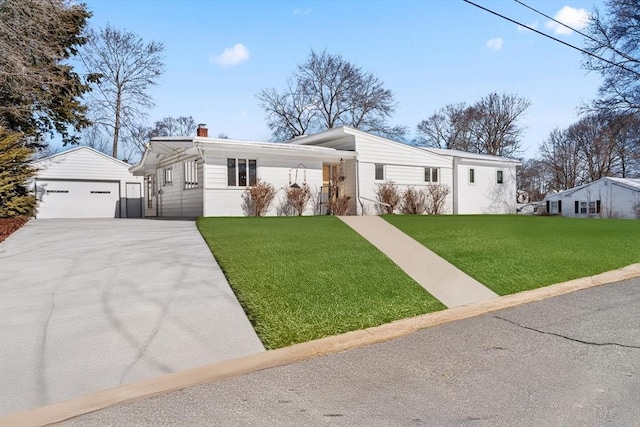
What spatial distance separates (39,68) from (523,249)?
15.0 meters

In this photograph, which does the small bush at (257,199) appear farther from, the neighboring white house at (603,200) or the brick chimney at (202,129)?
the neighboring white house at (603,200)

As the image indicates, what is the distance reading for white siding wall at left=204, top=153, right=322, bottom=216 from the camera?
1504cm

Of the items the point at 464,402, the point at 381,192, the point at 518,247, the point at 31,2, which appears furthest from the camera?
the point at 381,192

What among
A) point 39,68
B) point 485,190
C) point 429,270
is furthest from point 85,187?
point 485,190

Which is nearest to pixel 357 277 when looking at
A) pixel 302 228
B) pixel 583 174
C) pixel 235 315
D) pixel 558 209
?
pixel 235 315

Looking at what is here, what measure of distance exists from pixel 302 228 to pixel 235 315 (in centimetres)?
623

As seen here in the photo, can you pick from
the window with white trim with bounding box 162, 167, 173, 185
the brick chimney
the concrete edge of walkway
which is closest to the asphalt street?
the concrete edge of walkway

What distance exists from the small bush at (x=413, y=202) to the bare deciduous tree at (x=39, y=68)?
1404 cm

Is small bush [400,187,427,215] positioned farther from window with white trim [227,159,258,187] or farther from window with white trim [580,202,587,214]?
window with white trim [580,202,587,214]

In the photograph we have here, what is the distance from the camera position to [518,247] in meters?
9.80

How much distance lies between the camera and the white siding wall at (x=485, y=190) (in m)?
21.6

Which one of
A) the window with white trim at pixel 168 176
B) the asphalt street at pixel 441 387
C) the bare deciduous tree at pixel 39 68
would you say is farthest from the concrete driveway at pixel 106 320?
the window with white trim at pixel 168 176

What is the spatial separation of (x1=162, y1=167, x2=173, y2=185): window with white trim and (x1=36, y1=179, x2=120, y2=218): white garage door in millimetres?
5988

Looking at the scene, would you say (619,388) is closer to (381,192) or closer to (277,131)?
(381,192)
